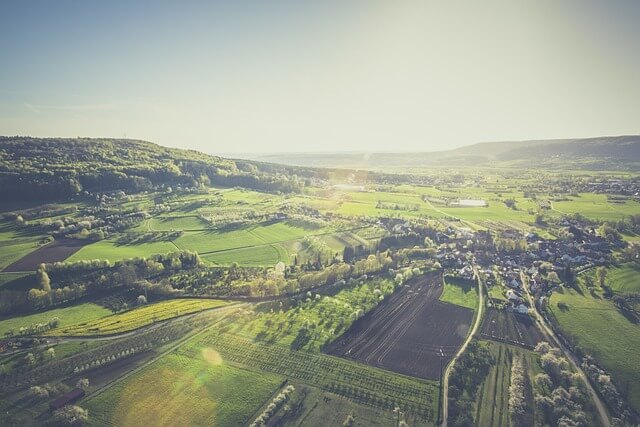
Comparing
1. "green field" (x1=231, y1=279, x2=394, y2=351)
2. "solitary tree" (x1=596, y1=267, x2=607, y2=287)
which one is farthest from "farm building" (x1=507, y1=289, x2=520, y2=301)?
"green field" (x1=231, y1=279, x2=394, y2=351)

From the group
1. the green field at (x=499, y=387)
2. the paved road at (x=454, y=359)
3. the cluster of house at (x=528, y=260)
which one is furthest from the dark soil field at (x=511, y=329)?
the cluster of house at (x=528, y=260)

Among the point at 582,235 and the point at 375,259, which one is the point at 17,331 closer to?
the point at 375,259

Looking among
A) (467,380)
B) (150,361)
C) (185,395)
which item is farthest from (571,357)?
(150,361)

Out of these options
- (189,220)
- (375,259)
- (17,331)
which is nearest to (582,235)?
(375,259)

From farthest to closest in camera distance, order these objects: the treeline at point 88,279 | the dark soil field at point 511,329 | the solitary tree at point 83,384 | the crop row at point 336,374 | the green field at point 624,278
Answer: the green field at point 624,278
the treeline at point 88,279
the dark soil field at point 511,329
the solitary tree at point 83,384
the crop row at point 336,374

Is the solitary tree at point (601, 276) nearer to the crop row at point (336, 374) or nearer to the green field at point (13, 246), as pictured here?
the crop row at point (336, 374)

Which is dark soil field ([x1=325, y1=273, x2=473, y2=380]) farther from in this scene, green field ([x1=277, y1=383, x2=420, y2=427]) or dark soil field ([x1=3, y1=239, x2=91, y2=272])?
dark soil field ([x1=3, y1=239, x2=91, y2=272])

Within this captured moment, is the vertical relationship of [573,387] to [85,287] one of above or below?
below
